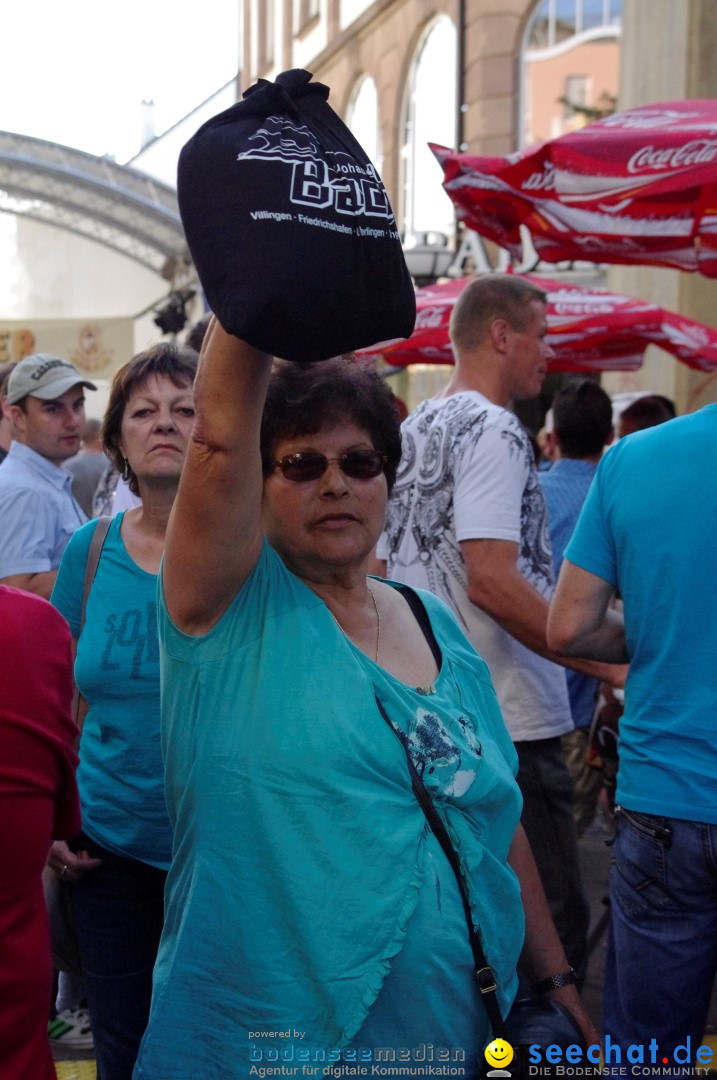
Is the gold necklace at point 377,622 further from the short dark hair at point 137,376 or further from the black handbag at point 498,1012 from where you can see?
the short dark hair at point 137,376

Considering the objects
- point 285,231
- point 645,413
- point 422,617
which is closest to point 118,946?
point 422,617

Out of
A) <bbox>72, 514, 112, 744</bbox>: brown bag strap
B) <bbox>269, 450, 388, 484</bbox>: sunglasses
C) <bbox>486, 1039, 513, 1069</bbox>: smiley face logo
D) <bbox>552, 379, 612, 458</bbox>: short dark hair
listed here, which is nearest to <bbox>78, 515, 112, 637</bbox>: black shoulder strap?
<bbox>72, 514, 112, 744</bbox>: brown bag strap

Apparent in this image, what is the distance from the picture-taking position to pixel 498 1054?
220cm

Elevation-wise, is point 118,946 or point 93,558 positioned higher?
point 93,558

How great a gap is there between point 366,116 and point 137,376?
78.2ft

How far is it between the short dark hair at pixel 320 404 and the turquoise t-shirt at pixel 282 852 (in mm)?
305

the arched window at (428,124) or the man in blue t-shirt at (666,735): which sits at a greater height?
the arched window at (428,124)

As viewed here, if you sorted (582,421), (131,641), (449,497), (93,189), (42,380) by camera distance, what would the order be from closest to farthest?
(131,641) < (449,497) < (42,380) < (582,421) < (93,189)

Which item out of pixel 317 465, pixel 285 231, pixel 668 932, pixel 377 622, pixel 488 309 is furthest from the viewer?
pixel 488 309

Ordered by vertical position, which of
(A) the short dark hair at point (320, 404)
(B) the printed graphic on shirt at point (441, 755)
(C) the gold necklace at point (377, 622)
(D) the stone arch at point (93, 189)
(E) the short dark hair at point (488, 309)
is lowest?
(B) the printed graphic on shirt at point (441, 755)

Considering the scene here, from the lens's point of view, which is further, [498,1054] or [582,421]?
[582,421]

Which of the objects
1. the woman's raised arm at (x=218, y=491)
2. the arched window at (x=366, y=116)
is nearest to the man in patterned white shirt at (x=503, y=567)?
the woman's raised arm at (x=218, y=491)

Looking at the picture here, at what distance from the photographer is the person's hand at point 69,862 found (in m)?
3.12

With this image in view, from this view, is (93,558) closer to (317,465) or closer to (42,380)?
(317,465)
